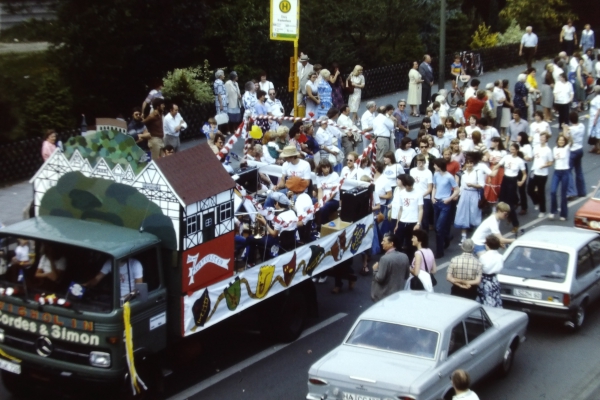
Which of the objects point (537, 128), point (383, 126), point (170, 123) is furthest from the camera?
point (383, 126)

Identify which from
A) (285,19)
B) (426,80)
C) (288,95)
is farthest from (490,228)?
(288,95)

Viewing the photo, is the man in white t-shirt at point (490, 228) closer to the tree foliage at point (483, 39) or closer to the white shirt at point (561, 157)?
the white shirt at point (561, 157)

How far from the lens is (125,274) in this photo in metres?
9.86

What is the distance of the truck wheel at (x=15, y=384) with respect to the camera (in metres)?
10.6

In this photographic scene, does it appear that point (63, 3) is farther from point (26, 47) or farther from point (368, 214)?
point (368, 214)

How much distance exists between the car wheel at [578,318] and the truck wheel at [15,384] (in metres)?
7.39

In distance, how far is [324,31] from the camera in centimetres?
3014

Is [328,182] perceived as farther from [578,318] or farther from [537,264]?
[578,318]

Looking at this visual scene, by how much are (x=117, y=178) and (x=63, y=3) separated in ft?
45.6

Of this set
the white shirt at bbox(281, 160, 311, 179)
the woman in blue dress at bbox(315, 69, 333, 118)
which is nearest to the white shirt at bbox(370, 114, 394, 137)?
the woman in blue dress at bbox(315, 69, 333, 118)

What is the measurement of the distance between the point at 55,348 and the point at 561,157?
11487mm

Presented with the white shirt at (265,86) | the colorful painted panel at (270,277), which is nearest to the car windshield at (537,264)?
the colorful painted panel at (270,277)

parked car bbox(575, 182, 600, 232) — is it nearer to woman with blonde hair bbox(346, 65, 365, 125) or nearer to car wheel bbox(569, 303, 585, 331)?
car wheel bbox(569, 303, 585, 331)

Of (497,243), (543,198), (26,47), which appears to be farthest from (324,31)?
(497,243)
